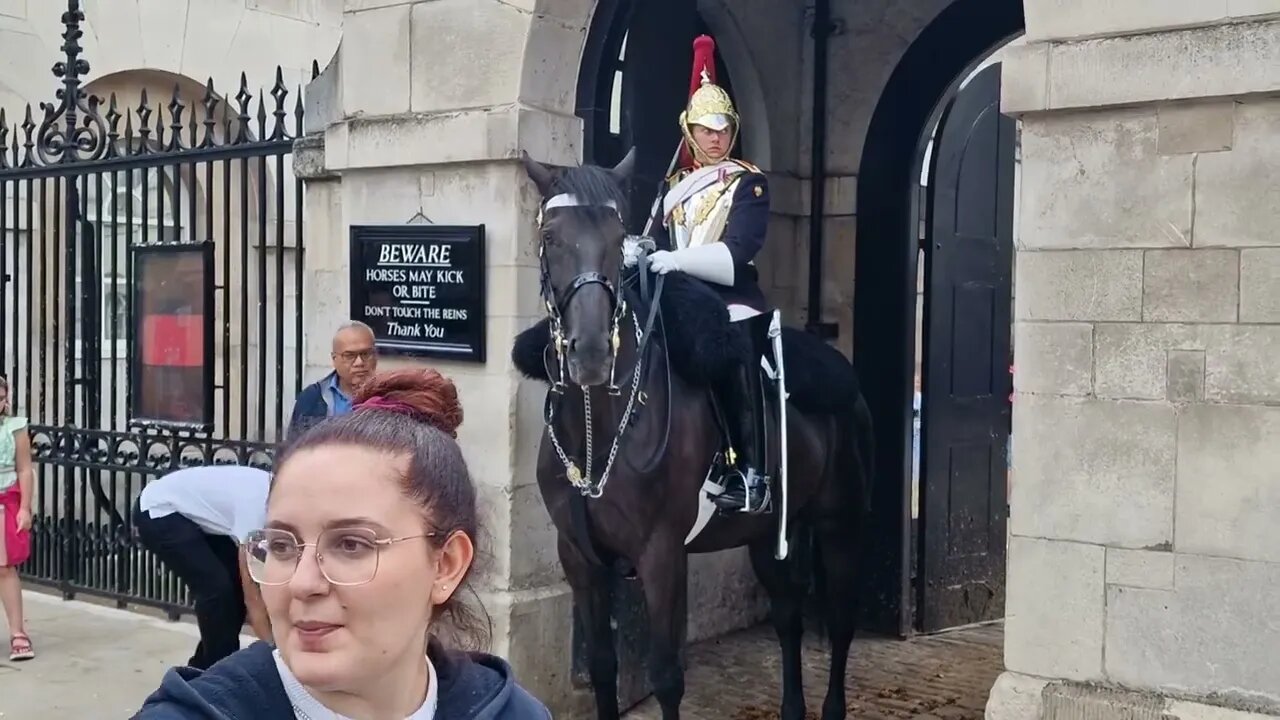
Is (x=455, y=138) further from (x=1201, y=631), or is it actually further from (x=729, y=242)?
(x=1201, y=631)

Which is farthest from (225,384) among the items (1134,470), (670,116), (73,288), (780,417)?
(1134,470)

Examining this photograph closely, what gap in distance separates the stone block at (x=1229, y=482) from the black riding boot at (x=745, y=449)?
1.57m

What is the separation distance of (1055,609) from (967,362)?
154 inches

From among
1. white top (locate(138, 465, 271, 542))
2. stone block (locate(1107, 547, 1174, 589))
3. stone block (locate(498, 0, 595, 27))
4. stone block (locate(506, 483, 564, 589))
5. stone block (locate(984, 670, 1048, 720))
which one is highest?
stone block (locate(498, 0, 595, 27))

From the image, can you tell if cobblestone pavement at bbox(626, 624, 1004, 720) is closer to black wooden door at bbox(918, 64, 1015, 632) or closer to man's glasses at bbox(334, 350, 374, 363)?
black wooden door at bbox(918, 64, 1015, 632)

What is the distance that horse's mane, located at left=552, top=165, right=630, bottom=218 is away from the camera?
4.39 metres

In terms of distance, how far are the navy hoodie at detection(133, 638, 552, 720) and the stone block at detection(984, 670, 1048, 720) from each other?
9.08 ft

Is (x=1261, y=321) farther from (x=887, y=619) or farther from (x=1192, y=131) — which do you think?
(x=887, y=619)

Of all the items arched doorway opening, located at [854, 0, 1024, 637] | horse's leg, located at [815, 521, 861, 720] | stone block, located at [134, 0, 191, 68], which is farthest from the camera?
stone block, located at [134, 0, 191, 68]

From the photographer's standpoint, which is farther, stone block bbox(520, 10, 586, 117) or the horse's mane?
stone block bbox(520, 10, 586, 117)

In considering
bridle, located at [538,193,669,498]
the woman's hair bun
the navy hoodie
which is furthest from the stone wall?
the navy hoodie

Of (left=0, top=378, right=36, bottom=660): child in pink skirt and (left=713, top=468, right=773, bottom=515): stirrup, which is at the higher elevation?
(left=713, top=468, right=773, bottom=515): stirrup

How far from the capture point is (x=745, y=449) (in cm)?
500

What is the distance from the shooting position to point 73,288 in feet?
27.1
